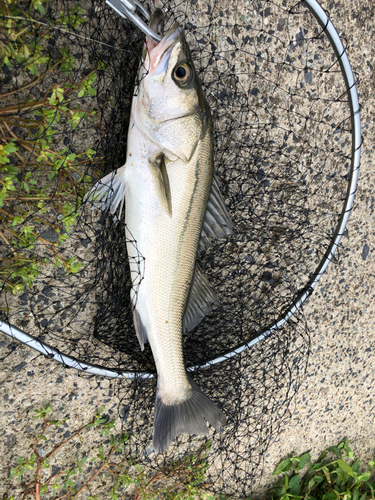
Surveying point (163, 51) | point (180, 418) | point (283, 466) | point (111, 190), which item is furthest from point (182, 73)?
point (283, 466)

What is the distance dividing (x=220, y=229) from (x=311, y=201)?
69cm

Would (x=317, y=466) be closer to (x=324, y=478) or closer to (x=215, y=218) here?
(x=324, y=478)

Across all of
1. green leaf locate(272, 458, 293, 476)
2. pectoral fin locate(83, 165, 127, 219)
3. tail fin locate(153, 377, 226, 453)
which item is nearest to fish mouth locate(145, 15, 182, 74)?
pectoral fin locate(83, 165, 127, 219)

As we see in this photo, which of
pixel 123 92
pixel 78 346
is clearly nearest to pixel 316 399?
pixel 78 346

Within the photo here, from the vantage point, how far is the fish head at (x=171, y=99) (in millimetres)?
1194

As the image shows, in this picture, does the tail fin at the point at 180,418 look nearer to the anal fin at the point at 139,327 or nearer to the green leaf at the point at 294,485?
the anal fin at the point at 139,327

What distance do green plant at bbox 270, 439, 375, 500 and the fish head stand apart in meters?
2.05

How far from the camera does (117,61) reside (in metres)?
1.42

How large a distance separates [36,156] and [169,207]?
54 centimetres

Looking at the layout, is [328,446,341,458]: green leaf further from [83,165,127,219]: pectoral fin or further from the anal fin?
[83,165,127,219]: pectoral fin

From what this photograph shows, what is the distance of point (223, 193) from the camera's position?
1.70 m

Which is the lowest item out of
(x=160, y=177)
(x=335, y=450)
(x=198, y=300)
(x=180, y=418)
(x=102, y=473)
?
(x=102, y=473)

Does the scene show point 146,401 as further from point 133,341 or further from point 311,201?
point 311,201

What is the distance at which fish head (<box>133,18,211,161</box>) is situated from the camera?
1194 millimetres
